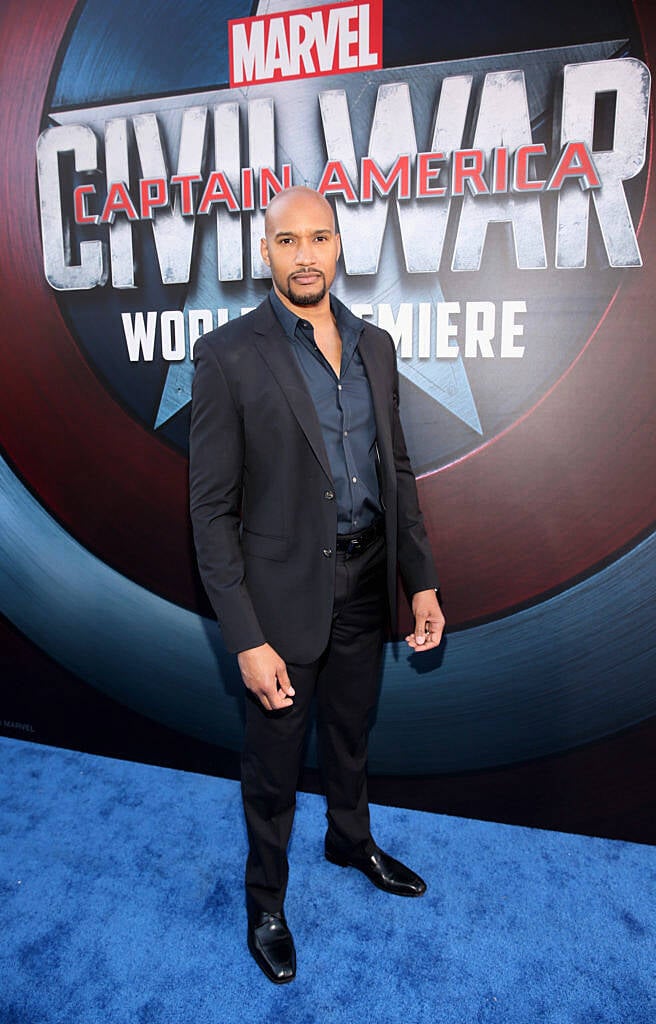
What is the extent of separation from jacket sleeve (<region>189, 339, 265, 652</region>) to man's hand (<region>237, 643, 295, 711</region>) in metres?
0.03

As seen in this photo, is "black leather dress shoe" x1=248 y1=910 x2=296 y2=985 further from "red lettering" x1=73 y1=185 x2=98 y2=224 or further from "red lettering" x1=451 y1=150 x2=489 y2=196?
"red lettering" x1=73 y1=185 x2=98 y2=224

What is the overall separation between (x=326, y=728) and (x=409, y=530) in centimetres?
66

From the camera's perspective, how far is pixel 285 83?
82.0 inches

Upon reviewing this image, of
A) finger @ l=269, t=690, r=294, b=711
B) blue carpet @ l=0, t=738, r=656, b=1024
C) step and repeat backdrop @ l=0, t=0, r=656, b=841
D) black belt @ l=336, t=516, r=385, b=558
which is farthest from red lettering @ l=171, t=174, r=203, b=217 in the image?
blue carpet @ l=0, t=738, r=656, b=1024

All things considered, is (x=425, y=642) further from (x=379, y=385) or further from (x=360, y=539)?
(x=379, y=385)

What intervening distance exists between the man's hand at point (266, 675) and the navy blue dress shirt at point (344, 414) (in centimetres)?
37

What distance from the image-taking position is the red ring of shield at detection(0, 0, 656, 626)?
1998 mm

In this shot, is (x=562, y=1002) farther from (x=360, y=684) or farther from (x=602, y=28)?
(x=602, y=28)

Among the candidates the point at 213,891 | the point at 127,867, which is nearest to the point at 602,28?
the point at 213,891

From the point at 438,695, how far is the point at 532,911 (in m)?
0.70

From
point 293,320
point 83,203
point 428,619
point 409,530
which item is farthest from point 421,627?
point 83,203

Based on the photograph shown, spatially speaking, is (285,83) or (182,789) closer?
(285,83)

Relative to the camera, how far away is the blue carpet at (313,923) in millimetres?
1689

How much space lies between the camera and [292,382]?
1.59 metres
